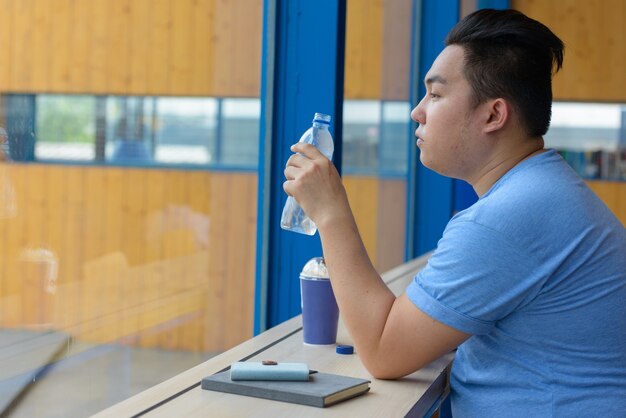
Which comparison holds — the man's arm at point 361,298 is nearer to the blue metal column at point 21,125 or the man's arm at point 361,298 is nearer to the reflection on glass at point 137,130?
the reflection on glass at point 137,130

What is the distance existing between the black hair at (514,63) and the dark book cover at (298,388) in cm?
51

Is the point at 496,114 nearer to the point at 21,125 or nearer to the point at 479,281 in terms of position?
the point at 479,281

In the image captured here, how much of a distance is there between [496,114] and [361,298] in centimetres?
38

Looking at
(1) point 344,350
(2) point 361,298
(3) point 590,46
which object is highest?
(3) point 590,46

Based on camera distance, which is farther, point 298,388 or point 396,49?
point 396,49

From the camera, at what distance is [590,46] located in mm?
5531

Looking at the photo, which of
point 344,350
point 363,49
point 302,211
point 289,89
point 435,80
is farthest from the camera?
point 363,49

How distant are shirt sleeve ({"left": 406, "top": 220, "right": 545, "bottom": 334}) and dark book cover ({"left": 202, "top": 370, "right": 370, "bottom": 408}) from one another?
0.17 m

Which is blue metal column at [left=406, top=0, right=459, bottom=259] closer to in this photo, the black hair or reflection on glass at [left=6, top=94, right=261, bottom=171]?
reflection on glass at [left=6, top=94, right=261, bottom=171]

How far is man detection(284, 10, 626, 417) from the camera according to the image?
1295 millimetres

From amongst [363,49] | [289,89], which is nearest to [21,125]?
[289,89]

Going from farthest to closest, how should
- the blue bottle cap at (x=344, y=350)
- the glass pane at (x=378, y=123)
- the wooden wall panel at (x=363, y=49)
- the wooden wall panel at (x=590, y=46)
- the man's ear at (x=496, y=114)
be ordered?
the wooden wall panel at (x=590, y=46)
the glass pane at (x=378, y=123)
the wooden wall panel at (x=363, y=49)
the blue bottle cap at (x=344, y=350)
the man's ear at (x=496, y=114)

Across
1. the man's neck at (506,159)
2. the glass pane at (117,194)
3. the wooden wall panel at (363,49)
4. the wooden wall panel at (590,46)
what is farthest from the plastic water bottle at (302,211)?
the wooden wall panel at (590,46)

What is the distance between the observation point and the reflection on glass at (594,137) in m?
5.57
